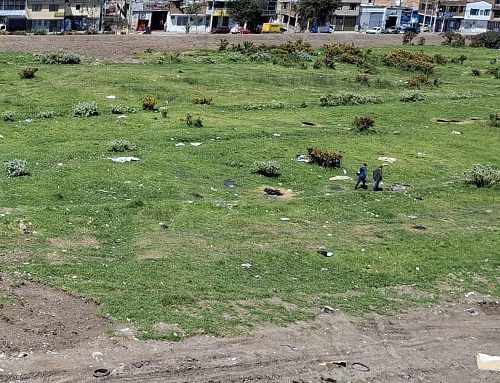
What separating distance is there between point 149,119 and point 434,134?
16814 mm

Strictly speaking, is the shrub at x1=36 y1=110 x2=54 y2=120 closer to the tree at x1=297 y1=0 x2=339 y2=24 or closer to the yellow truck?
the yellow truck

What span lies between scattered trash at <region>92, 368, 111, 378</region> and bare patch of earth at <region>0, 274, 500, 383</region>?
0.23ft

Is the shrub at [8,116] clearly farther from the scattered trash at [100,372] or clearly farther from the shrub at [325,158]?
the scattered trash at [100,372]

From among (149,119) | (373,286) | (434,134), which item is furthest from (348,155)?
(373,286)

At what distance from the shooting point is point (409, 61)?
68.9 m

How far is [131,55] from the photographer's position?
66000mm

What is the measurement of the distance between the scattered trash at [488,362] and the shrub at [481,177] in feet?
53.4

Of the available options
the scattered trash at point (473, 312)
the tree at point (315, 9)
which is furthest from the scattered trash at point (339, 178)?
the tree at point (315, 9)

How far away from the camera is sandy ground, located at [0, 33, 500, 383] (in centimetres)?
1642

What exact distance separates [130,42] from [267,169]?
43.2m

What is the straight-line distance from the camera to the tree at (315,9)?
11200 cm

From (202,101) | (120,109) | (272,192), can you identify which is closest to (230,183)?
(272,192)

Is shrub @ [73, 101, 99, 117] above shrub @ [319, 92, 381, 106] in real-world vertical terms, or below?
below

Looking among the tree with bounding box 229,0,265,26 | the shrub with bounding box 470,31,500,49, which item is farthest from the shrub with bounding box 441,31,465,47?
the tree with bounding box 229,0,265,26
